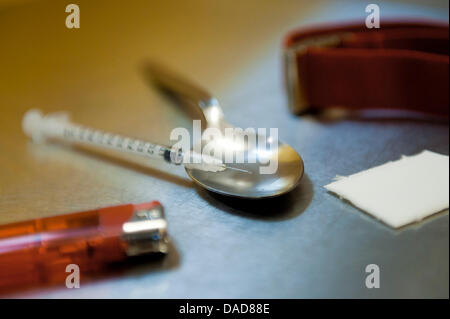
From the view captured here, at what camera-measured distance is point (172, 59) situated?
0.86 metres

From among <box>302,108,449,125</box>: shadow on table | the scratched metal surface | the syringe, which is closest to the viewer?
the scratched metal surface

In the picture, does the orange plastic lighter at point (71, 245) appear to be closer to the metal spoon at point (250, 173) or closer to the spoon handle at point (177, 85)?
the metal spoon at point (250, 173)

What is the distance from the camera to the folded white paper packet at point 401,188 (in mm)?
429

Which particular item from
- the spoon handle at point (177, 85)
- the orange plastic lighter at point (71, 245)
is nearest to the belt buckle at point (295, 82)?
the spoon handle at point (177, 85)

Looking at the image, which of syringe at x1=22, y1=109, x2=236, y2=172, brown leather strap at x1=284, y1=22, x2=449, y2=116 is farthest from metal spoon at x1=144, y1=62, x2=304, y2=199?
brown leather strap at x1=284, y1=22, x2=449, y2=116

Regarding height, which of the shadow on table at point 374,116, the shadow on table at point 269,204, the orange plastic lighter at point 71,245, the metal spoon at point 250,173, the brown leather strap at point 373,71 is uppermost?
the brown leather strap at point 373,71

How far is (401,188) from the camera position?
0.46 meters

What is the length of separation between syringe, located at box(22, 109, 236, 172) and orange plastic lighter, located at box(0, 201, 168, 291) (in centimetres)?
11

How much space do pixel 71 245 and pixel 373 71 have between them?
431mm

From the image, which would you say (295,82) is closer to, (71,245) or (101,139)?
(101,139)

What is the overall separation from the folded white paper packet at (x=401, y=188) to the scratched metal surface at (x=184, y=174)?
0.01 meters

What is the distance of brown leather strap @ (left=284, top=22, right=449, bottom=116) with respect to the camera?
1.97ft

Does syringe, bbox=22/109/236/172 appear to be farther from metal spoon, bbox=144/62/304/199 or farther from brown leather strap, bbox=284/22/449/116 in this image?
brown leather strap, bbox=284/22/449/116

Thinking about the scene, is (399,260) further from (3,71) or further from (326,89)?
(3,71)
